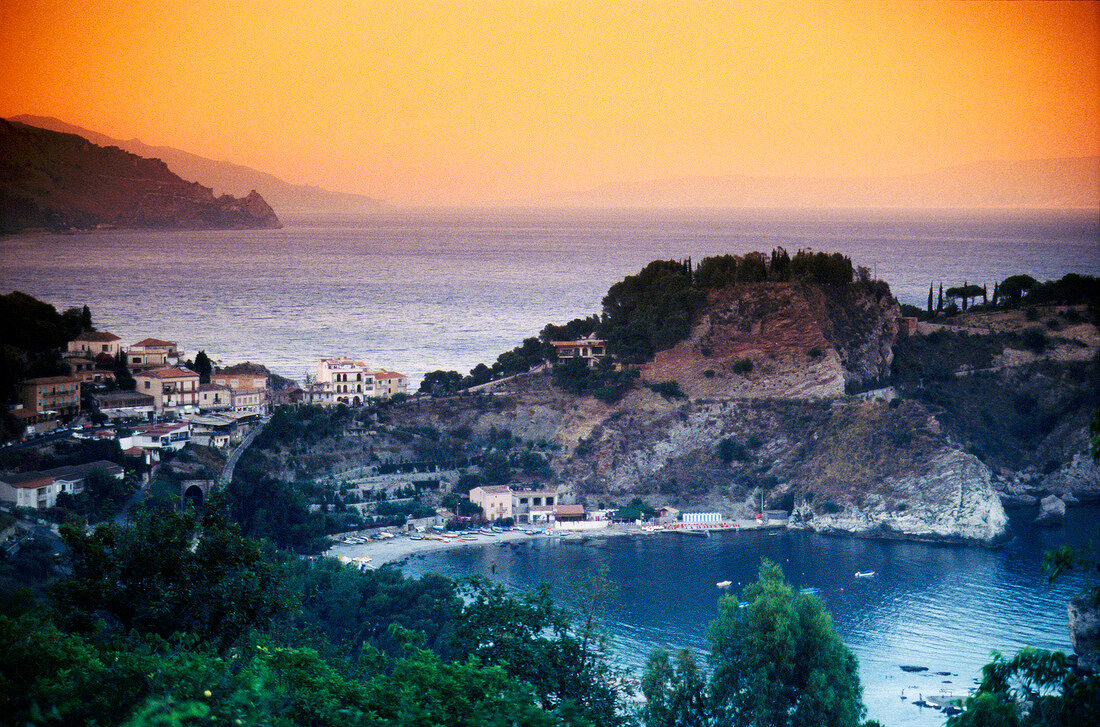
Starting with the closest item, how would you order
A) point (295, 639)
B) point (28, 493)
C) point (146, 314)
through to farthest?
point (295, 639) < point (28, 493) < point (146, 314)

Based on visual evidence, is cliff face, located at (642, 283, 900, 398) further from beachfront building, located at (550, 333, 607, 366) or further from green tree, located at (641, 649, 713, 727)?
green tree, located at (641, 649, 713, 727)

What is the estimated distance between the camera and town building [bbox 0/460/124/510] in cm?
1864

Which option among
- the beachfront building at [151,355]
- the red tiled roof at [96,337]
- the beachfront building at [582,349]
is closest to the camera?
the red tiled roof at [96,337]

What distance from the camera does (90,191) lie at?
6003 cm

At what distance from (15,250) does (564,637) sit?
5614 centimetres

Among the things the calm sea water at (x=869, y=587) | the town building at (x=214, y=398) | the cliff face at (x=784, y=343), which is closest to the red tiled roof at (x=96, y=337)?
the town building at (x=214, y=398)

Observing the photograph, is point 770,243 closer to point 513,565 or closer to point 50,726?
point 513,565

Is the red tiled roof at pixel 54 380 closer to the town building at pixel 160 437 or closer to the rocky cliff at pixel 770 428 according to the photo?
the town building at pixel 160 437

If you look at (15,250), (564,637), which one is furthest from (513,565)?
(15,250)

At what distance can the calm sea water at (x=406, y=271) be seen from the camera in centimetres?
4850

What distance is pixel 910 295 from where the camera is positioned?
54.0 metres

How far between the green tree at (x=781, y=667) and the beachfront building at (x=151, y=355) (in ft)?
64.3

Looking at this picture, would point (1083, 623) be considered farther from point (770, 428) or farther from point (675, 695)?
point (770, 428)

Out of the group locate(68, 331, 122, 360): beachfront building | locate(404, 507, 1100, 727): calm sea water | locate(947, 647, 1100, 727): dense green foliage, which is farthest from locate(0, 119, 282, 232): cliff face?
locate(947, 647, 1100, 727): dense green foliage
